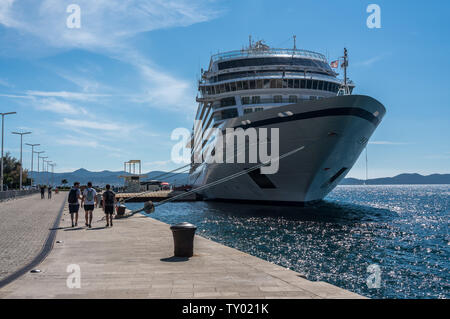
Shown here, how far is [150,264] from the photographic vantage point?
794 cm

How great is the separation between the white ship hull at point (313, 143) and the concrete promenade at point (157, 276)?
45.8 feet

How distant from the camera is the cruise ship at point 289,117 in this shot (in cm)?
2283

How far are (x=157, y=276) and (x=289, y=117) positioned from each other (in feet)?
58.9

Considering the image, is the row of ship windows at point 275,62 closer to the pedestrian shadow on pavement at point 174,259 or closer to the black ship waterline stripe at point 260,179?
the black ship waterline stripe at point 260,179

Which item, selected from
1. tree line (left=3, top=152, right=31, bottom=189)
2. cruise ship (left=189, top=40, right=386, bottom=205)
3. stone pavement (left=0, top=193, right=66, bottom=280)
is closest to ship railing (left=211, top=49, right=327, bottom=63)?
cruise ship (left=189, top=40, right=386, bottom=205)

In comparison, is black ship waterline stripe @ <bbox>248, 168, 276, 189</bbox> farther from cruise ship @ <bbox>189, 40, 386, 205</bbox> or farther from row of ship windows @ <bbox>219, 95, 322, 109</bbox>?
row of ship windows @ <bbox>219, 95, 322, 109</bbox>

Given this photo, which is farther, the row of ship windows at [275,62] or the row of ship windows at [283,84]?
the row of ship windows at [275,62]

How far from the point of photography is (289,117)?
23422 mm

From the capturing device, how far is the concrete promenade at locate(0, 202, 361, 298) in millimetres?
5724

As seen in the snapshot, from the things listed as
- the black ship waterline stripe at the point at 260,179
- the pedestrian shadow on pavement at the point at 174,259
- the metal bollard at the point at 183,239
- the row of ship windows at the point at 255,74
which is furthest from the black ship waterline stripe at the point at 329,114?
the pedestrian shadow on pavement at the point at 174,259

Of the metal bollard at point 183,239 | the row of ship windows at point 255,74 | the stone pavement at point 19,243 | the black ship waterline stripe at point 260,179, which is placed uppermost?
the row of ship windows at point 255,74

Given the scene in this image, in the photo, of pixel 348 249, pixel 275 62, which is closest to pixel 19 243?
pixel 348 249
